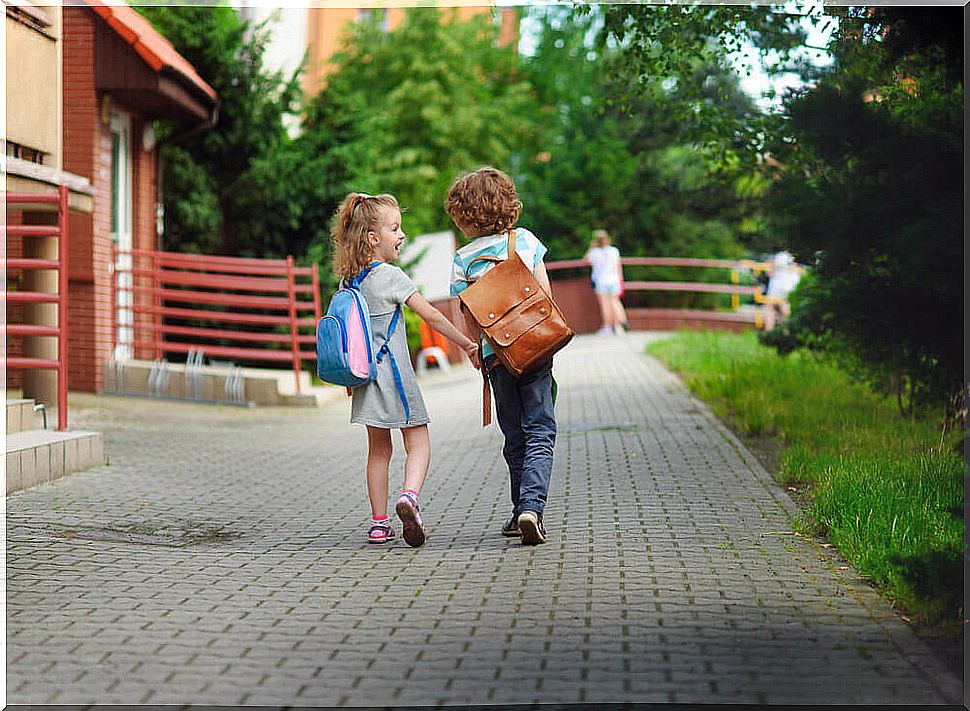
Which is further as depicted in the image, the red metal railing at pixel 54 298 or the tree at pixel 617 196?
the tree at pixel 617 196

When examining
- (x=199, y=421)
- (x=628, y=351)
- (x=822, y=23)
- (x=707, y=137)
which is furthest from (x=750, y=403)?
(x=628, y=351)

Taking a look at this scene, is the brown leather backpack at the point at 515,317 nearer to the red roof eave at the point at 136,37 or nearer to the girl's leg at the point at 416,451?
the girl's leg at the point at 416,451

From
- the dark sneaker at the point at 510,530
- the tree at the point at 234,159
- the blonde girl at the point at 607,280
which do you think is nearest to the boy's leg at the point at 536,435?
the dark sneaker at the point at 510,530

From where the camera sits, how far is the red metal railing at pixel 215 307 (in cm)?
1559

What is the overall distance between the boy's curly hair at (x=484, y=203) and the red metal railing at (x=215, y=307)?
8.84 metres

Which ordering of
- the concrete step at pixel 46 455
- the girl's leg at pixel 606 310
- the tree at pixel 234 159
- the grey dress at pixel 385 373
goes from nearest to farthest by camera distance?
the grey dress at pixel 385 373
the concrete step at pixel 46 455
the tree at pixel 234 159
the girl's leg at pixel 606 310

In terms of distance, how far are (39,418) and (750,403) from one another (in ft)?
19.5

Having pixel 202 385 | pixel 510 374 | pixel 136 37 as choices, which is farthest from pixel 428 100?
pixel 510 374

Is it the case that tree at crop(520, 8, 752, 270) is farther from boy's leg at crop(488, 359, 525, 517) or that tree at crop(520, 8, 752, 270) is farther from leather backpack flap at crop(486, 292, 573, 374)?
leather backpack flap at crop(486, 292, 573, 374)

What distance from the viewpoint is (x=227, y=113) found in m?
18.3

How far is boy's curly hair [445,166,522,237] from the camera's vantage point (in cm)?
633

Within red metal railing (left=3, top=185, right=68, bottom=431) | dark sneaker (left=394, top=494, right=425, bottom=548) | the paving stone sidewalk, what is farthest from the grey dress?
red metal railing (left=3, top=185, right=68, bottom=431)

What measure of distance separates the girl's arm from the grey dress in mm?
59

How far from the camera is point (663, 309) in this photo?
28531 millimetres
